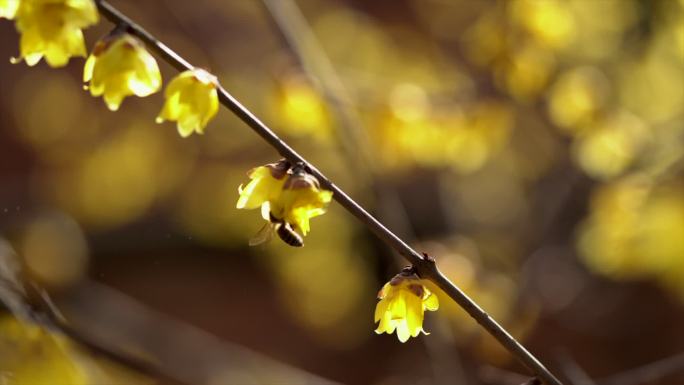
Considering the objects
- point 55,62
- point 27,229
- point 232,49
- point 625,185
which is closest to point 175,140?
point 232,49

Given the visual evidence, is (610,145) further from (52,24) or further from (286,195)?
(52,24)

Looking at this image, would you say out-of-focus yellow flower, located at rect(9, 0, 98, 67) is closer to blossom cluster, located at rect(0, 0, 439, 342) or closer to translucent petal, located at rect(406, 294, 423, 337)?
blossom cluster, located at rect(0, 0, 439, 342)

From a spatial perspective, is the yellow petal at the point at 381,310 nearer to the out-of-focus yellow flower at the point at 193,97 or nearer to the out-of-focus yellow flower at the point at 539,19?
the out-of-focus yellow flower at the point at 193,97

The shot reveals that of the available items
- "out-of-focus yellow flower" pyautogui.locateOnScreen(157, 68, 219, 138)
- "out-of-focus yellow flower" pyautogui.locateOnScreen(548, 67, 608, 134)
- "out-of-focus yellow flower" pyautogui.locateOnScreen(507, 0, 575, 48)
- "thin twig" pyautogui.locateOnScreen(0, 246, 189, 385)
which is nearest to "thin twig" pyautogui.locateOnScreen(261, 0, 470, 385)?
"out-of-focus yellow flower" pyautogui.locateOnScreen(507, 0, 575, 48)

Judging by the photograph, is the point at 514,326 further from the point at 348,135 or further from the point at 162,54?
the point at 162,54

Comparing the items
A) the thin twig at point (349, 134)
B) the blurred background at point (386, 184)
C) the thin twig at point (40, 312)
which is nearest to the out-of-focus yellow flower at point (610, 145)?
the blurred background at point (386, 184)
